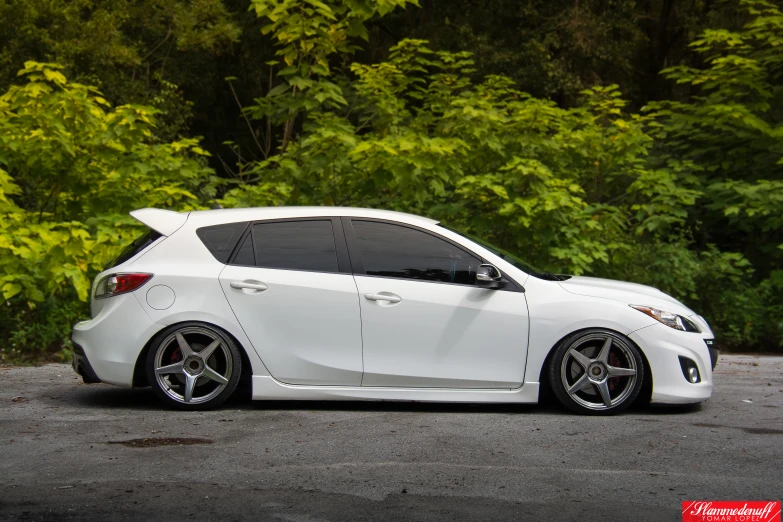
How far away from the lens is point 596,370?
740 centimetres

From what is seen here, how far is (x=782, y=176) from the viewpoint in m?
13.8

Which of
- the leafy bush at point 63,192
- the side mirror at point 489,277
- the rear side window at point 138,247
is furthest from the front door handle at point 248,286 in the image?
the leafy bush at point 63,192

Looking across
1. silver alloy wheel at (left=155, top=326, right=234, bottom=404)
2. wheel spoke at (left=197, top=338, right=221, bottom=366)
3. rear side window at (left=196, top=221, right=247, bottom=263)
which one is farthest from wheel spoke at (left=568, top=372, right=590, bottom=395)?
rear side window at (left=196, top=221, right=247, bottom=263)

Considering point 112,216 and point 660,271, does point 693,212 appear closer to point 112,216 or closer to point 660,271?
point 660,271

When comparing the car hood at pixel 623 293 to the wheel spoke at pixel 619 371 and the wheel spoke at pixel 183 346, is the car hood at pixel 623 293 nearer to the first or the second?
the wheel spoke at pixel 619 371

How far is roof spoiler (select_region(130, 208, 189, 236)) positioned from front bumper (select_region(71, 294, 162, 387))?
0.58 m

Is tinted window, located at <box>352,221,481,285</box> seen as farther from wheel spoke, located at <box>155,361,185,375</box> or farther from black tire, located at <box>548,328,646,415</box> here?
wheel spoke, located at <box>155,361,185,375</box>

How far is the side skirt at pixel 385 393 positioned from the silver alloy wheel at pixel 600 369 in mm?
276

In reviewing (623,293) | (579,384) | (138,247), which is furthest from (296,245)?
(623,293)

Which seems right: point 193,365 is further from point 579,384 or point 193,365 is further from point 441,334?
point 579,384

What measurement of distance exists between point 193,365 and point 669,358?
3.45m

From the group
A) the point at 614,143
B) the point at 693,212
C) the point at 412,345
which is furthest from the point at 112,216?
the point at 693,212

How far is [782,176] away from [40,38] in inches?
729

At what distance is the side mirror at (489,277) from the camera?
732 centimetres
